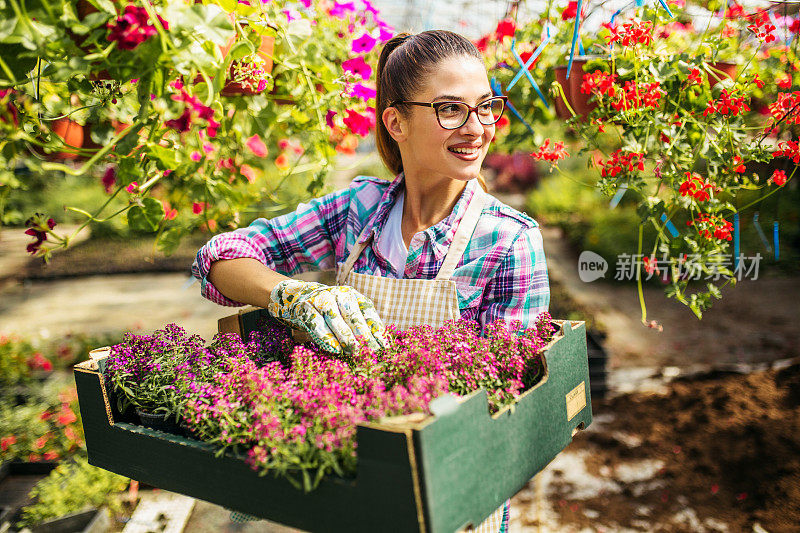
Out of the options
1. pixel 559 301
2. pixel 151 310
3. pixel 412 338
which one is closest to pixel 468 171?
pixel 412 338

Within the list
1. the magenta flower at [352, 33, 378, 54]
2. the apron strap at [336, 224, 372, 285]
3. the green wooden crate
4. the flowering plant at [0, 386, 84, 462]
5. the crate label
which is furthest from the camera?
the flowering plant at [0, 386, 84, 462]

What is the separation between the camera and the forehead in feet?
3.53

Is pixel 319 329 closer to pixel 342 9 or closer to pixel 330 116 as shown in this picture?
pixel 330 116

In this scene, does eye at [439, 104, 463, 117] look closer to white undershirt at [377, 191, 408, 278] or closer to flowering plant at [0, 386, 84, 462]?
white undershirt at [377, 191, 408, 278]

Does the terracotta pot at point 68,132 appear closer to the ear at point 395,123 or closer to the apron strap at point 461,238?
the ear at point 395,123

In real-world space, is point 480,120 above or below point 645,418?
above

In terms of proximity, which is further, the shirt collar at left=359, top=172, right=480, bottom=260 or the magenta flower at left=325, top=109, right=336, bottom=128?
the magenta flower at left=325, top=109, right=336, bottom=128

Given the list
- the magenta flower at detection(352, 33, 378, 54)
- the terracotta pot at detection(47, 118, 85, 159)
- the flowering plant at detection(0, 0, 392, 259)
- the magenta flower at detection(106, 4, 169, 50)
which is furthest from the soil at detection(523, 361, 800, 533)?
the magenta flower at detection(106, 4, 169, 50)

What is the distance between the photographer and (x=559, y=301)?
4.50m

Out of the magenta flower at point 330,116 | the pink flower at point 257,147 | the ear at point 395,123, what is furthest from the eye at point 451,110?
the pink flower at point 257,147

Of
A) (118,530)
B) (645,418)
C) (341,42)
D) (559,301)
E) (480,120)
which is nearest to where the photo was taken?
(480,120)

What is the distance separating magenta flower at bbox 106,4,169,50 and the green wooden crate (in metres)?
0.49

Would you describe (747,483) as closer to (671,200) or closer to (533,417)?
(671,200)

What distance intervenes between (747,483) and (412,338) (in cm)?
243
